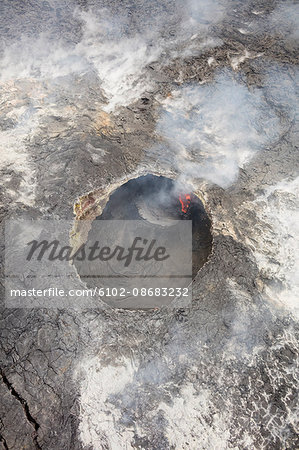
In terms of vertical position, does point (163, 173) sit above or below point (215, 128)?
below

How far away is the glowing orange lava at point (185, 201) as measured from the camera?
20.4ft

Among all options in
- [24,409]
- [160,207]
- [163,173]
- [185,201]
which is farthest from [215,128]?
[24,409]

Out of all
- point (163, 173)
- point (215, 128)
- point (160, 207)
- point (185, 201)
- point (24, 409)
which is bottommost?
point (160, 207)

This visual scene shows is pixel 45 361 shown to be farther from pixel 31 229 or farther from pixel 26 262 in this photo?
pixel 31 229

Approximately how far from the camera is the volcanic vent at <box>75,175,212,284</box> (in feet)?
20.9

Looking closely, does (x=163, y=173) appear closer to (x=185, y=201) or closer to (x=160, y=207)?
(x=185, y=201)

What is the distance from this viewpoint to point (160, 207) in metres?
7.21

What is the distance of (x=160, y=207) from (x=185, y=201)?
0.87 meters

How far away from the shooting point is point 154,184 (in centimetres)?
684

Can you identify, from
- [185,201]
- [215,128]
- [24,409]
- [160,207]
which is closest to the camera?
[24,409]

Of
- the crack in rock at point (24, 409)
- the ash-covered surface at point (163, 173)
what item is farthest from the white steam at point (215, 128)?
the crack in rock at point (24, 409)

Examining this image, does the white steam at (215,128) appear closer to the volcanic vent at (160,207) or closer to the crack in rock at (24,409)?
the volcanic vent at (160,207)

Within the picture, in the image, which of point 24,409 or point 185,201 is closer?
point 24,409

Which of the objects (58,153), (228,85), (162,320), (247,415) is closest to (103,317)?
(162,320)
